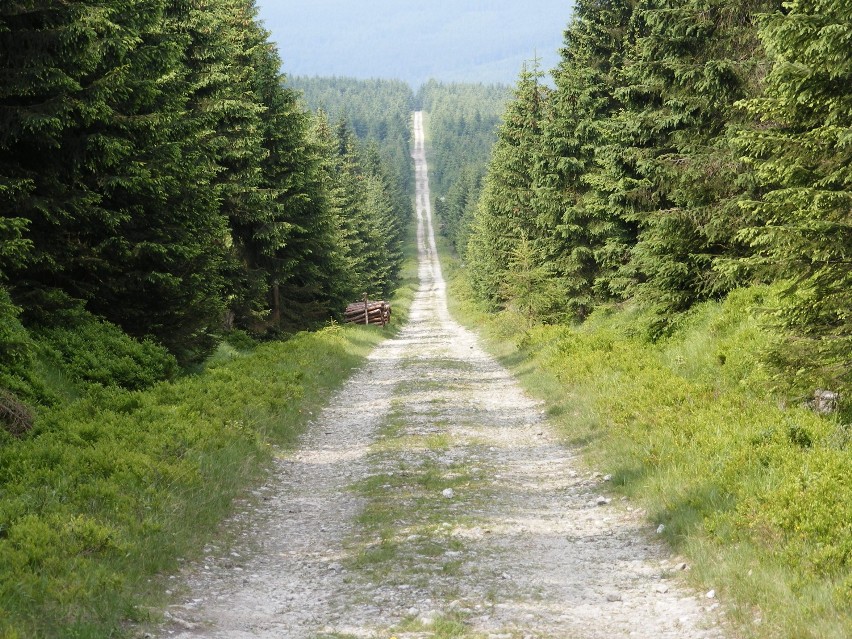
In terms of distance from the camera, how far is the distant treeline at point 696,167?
8.80 metres

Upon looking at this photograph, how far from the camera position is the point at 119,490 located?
8.05 m

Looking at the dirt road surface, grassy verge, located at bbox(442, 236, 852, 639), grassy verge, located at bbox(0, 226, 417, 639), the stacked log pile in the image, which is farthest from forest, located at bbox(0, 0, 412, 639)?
the stacked log pile

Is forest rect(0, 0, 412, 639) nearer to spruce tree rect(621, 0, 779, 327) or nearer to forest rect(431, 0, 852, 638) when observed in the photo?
forest rect(431, 0, 852, 638)

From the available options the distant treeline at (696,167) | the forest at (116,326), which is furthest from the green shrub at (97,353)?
the distant treeline at (696,167)

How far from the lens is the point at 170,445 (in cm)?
985

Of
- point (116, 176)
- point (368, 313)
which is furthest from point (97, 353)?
point (368, 313)

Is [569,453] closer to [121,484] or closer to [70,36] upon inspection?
[121,484]

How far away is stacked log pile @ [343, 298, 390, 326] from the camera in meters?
40.7

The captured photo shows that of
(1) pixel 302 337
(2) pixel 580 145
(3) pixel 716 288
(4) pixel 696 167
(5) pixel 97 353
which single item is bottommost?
(1) pixel 302 337

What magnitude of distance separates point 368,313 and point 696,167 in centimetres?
2786

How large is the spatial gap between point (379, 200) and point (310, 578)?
6878 cm

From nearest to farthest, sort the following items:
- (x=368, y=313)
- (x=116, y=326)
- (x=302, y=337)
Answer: (x=116, y=326), (x=302, y=337), (x=368, y=313)

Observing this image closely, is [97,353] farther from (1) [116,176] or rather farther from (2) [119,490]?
(2) [119,490]

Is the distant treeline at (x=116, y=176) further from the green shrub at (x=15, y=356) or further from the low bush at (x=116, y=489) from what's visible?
the low bush at (x=116, y=489)
